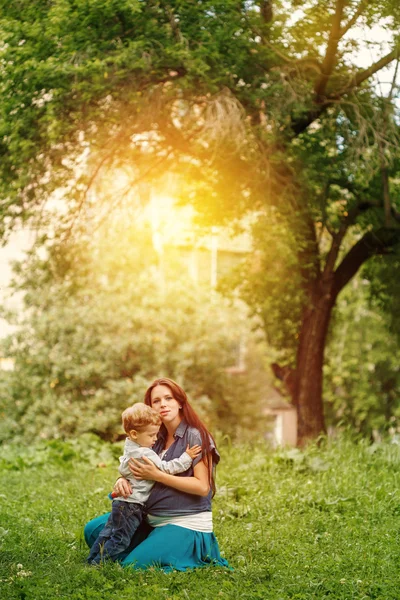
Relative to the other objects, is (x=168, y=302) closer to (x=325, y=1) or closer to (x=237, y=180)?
(x=237, y=180)

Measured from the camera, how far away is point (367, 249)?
13.6 meters

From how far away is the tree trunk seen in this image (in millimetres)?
14117

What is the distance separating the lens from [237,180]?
42.1 feet

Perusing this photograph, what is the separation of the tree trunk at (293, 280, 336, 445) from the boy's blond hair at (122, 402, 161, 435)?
852 centimetres

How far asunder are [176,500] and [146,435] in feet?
1.71

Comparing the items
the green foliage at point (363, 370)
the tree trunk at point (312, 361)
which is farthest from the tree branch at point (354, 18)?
the green foliage at point (363, 370)

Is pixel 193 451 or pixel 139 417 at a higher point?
pixel 139 417

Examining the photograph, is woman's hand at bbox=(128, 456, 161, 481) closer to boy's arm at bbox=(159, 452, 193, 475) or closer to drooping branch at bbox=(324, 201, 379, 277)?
boy's arm at bbox=(159, 452, 193, 475)

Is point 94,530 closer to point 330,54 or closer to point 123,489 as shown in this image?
point 123,489

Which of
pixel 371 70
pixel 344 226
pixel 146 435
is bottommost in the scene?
pixel 146 435

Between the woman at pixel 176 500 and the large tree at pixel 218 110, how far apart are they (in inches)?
198

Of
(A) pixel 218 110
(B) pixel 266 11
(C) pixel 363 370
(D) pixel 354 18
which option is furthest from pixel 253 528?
(C) pixel 363 370

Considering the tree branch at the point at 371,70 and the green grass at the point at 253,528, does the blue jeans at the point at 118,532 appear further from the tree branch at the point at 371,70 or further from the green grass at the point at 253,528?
the tree branch at the point at 371,70

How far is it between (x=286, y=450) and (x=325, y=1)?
591 centimetres
